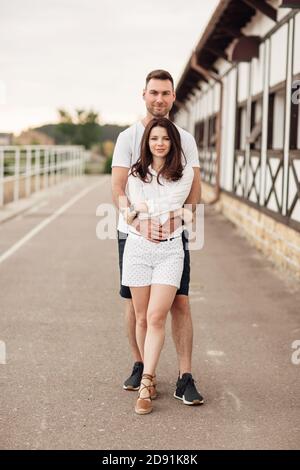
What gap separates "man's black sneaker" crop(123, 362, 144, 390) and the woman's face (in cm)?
142

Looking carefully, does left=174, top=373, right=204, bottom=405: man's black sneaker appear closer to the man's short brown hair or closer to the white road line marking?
the man's short brown hair

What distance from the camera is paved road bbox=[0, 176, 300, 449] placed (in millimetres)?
4516

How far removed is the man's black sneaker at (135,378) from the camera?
5359 mm

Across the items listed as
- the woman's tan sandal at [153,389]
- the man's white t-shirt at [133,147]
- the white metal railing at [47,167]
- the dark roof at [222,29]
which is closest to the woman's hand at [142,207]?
the man's white t-shirt at [133,147]

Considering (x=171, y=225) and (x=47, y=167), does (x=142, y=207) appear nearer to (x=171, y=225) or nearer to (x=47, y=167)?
(x=171, y=225)

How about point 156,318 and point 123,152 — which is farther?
point 123,152

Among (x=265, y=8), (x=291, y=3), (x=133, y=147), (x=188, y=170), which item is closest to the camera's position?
(x=188, y=170)

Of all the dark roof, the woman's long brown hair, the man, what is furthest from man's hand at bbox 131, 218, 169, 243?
the dark roof

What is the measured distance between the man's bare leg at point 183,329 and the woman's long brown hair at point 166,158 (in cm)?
79

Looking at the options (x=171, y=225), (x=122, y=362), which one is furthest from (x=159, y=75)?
(x=122, y=362)

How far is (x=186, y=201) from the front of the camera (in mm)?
5098

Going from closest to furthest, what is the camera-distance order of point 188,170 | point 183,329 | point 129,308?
point 188,170
point 183,329
point 129,308

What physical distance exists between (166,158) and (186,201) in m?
0.32
